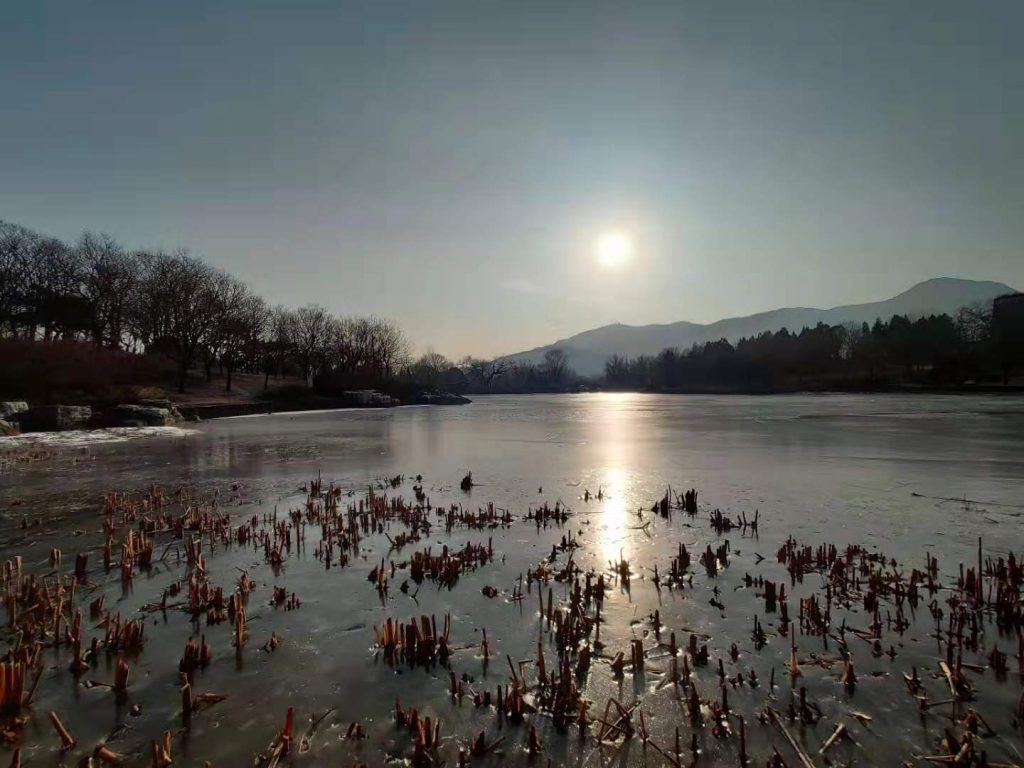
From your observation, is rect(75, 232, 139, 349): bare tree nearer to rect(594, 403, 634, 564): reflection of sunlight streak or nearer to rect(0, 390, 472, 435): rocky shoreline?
rect(0, 390, 472, 435): rocky shoreline

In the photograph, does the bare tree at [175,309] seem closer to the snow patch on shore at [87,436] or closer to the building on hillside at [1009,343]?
the snow patch on shore at [87,436]

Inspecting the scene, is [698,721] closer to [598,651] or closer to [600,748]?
[600,748]

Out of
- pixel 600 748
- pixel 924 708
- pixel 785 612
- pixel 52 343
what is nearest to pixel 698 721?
pixel 600 748

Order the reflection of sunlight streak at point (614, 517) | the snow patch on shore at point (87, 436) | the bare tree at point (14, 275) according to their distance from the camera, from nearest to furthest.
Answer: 1. the reflection of sunlight streak at point (614, 517)
2. the snow patch on shore at point (87, 436)
3. the bare tree at point (14, 275)

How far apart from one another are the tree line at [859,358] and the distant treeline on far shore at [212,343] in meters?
0.38

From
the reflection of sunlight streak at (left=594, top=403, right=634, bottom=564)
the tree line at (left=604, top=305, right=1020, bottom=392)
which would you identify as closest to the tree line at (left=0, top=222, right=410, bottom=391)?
the reflection of sunlight streak at (left=594, top=403, right=634, bottom=564)

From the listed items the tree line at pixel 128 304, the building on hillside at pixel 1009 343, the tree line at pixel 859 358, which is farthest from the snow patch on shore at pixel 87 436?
the building on hillside at pixel 1009 343

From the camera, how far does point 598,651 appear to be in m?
6.12

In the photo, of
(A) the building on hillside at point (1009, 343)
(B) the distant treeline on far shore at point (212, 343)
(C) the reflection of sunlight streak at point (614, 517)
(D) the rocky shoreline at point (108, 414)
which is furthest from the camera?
(A) the building on hillside at point (1009, 343)

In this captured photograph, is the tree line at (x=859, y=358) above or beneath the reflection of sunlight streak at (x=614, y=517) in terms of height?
above

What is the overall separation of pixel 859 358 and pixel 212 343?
14017 cm

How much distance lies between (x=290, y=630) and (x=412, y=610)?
5.15 feet

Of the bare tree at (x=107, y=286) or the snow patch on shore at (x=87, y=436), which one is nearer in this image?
the snow patch on shore at (x=87, y=436)

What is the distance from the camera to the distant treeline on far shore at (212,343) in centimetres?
4938
